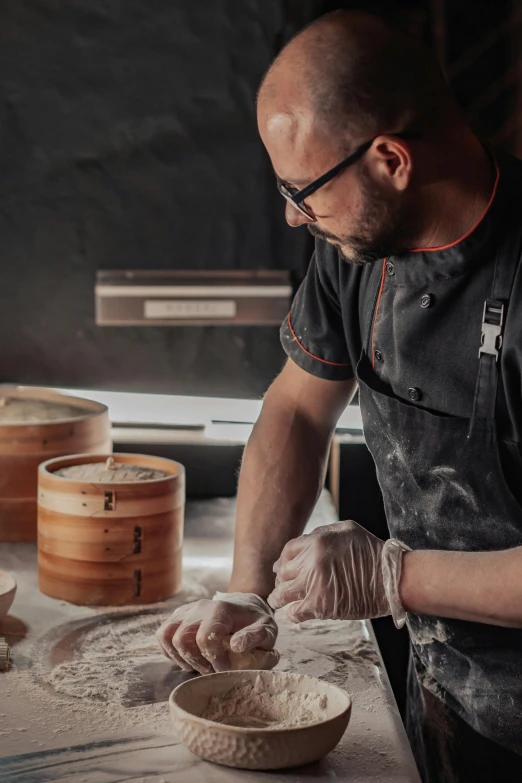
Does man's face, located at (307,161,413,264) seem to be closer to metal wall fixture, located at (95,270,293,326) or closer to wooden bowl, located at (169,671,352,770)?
wooden bowl, located at (169,671,352,770)

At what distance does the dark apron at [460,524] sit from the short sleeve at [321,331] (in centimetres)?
13

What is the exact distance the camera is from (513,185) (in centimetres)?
182

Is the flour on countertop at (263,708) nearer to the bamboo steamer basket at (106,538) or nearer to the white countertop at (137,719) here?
the white countertop at (137,719)

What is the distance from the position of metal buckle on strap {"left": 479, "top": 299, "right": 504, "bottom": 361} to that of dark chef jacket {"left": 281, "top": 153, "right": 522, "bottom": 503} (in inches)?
0.7

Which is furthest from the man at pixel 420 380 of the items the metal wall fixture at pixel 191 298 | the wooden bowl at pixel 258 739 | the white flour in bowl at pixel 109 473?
the metal wall fixture at pixel 191 298

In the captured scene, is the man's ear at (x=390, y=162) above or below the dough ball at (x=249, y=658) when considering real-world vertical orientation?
above

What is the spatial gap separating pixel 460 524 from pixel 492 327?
0.40m

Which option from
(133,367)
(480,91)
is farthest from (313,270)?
(480,91)

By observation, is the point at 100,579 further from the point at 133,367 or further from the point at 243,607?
the point at 133,367

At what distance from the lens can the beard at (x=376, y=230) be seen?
69.2 inches

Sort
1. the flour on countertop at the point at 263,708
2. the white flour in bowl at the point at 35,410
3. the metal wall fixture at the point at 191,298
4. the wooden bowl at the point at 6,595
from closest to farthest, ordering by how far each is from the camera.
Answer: the flour on countertop at the point at 263,708
the wooden bowl at the point at 6,595
the white flour in bowl at the point at 35,410
the metal wall fixture at the point at 191,298

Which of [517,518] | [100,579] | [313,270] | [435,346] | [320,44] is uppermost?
[320,44]

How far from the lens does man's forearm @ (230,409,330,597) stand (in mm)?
2113

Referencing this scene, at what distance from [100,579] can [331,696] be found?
85cm
